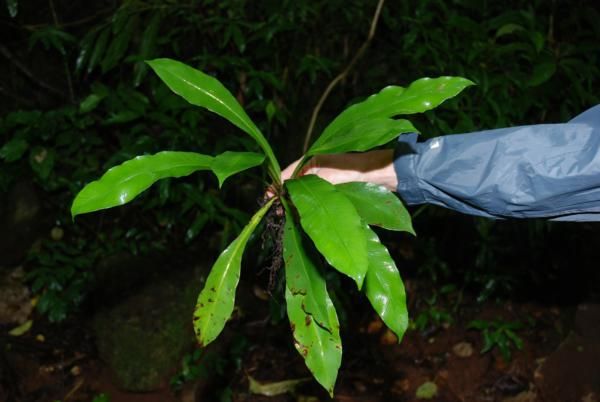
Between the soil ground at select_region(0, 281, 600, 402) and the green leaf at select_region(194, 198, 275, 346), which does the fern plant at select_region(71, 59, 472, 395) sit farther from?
the soil ground at select_region(0, 281, 600, 402)

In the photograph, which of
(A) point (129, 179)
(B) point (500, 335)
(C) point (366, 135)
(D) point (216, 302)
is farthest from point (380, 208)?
(B) point (500, 335)

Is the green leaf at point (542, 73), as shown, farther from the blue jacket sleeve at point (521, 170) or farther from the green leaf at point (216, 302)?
the green leaf at point (216, 302)

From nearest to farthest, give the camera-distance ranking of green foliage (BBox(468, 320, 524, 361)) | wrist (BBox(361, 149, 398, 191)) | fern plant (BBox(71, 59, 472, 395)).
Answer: fern plant (BBox(71, 59, 472, 395))
wrist (BBox(361, 149, 398, 191))
green foliage (BBox(468, 320, 524, 361))

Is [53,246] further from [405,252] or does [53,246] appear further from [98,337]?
[405,252]

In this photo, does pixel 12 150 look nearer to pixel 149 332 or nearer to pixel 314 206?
pixel 149 332

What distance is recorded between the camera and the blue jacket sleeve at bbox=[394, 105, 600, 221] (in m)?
1.50

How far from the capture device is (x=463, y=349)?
12.1 feet

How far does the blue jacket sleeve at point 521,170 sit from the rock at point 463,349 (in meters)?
2.23

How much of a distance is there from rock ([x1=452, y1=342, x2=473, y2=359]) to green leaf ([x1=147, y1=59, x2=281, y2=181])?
251 centimetres

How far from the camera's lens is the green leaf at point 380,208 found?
1.55 m

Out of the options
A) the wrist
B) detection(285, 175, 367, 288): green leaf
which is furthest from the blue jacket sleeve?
detection(285, 175, 367, 288): green leaf

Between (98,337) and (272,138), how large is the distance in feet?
5.56

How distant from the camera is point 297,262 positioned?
1.58m

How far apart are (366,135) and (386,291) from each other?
407mm
